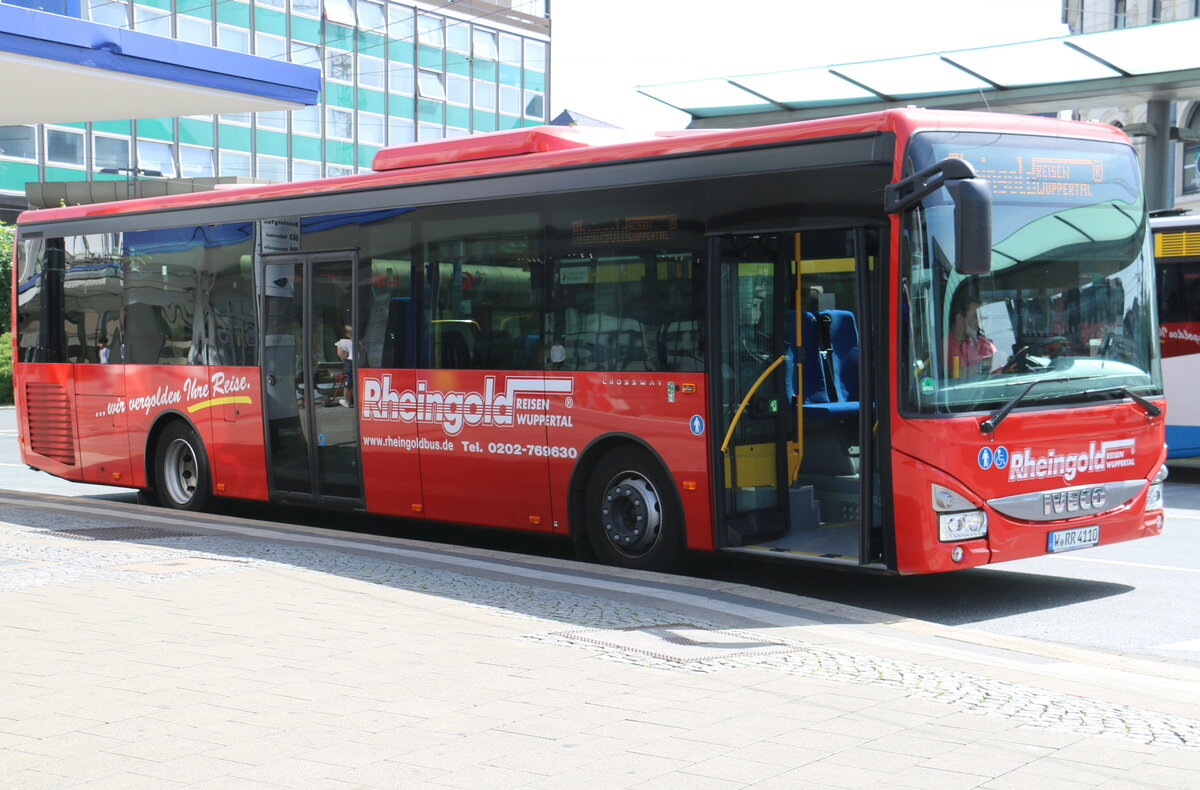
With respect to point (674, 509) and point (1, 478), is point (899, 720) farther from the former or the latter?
point (1, 478)

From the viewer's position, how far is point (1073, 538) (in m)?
9.16

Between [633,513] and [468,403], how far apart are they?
180 cm

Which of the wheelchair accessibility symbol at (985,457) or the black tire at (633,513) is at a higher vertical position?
the wheelchair accessibility symbol at (985,457)

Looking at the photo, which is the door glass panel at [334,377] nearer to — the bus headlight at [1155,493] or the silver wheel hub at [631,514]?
the silver wheel hub at [631,514]

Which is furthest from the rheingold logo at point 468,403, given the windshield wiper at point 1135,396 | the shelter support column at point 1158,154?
the shelter support column at point 1158,154

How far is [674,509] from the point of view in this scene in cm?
1002

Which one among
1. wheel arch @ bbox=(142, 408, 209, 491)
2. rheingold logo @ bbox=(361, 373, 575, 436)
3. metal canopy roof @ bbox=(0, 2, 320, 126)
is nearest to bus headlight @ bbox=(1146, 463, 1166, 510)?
rheingold logo @ bbox=(361, 373, 575, 436)

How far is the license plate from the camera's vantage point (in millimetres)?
9039

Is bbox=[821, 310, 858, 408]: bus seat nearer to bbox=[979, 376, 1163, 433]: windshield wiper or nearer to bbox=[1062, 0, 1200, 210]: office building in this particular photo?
bbox=[979, 376, 1163, 433]: windshield wiper

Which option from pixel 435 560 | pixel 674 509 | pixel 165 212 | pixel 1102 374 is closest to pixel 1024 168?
pixel 1102 374

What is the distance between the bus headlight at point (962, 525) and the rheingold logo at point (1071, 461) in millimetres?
334

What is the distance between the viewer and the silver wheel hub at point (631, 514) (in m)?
10.2

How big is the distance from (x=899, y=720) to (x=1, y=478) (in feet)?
50.8

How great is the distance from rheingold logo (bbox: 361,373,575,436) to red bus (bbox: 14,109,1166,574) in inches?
1.0
